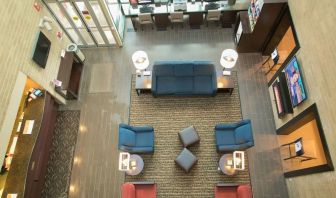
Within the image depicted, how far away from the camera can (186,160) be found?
19.2ft

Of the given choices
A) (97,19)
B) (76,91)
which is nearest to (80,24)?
(97,19)

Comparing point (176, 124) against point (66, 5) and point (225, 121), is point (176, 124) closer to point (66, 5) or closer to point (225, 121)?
point (225, 121)

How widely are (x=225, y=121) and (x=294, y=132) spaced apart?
175cm

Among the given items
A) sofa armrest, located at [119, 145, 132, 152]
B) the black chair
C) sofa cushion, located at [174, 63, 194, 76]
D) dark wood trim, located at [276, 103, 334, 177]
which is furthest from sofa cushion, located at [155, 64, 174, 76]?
the black chair

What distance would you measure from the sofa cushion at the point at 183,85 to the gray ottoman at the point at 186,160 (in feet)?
5.27

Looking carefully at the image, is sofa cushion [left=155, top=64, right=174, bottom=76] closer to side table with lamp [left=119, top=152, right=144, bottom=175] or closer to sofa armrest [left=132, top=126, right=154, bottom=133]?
sofa armrest [left=132, top=126, right=154, bottom=133]

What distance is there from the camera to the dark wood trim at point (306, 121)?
4395 millimetres

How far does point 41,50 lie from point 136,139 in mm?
3211

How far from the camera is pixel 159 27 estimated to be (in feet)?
26.6

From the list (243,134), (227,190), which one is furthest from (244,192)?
(243,134)

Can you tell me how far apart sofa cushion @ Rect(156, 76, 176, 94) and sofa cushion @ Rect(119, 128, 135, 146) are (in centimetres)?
143

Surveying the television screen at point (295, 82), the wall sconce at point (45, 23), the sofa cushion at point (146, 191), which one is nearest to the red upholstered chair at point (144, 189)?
the sofa cushion at point (146, 191)

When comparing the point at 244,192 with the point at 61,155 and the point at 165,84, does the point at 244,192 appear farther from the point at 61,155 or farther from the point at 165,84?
the point at 61,155

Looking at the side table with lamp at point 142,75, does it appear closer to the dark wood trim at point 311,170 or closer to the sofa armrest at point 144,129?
the sofa armrest at point 144,129
